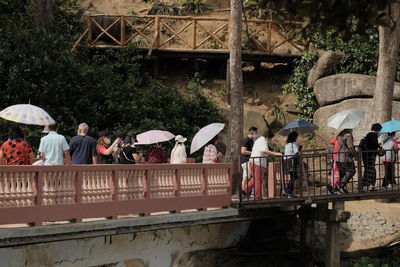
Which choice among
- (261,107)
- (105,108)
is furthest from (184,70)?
(105,108)

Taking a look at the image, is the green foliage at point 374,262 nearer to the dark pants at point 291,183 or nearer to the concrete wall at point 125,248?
the dark pants at point 291,183

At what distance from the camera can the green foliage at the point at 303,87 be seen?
25.4m

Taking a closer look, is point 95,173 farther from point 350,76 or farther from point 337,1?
point 350,76

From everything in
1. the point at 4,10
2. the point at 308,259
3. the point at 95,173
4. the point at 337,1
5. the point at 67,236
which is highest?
the point at 4,10

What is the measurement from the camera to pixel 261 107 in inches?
1022

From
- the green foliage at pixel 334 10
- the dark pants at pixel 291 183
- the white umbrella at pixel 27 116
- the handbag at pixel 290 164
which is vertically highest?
the green foliage at pixel 334 10

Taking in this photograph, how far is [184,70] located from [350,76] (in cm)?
589

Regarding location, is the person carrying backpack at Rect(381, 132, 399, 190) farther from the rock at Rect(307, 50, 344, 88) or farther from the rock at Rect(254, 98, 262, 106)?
the rock at Rect(254, 98, 262, 106)

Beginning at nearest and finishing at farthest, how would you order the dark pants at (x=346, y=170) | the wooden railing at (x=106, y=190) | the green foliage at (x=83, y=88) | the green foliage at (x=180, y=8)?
the wooden railing at (x=106, y=190) → the dark pants at (x=346, y=170) → the green foliage at (x=83, y=88) → the green foliage at (x=180, y=8)

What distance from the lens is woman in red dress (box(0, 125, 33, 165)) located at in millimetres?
12102

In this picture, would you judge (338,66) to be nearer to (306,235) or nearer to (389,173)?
(389,173)

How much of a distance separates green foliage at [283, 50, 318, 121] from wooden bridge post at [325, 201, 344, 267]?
9.57m

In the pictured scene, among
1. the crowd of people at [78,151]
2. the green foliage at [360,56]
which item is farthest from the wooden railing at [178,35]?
the crowd of people at [78,151]

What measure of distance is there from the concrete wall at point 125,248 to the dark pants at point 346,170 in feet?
8.30
